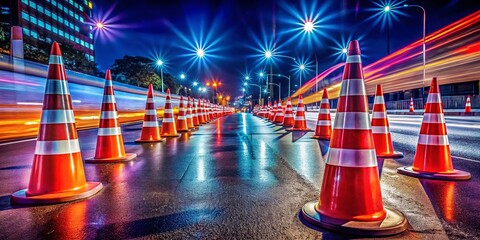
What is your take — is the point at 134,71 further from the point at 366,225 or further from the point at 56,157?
the point at 366,225

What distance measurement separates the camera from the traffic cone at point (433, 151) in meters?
4.64

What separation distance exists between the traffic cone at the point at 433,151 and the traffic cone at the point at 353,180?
208 centimetres

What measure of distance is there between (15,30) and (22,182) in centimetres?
1129

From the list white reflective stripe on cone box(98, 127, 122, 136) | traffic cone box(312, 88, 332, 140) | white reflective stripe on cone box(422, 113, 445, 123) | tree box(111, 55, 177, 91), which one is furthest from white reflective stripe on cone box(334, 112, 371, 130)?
tree box(111, 55, 177, 91)

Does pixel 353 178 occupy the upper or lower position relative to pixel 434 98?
lower

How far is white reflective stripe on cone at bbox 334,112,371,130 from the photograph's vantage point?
3.06 meters

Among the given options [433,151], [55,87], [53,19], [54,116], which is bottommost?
[433,151]

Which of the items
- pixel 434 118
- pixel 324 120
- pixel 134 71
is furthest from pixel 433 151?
pixel 134 71

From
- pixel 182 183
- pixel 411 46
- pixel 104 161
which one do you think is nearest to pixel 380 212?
pixel 182 183

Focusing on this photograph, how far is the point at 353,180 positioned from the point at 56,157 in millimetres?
3086

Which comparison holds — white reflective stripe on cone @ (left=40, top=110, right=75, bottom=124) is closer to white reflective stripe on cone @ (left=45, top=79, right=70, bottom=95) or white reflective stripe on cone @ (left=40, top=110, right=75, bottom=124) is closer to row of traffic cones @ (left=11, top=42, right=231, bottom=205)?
row of traffic cones @ (left=11, top=42, right=231, bottom=205)

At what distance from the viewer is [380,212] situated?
2.83 metres

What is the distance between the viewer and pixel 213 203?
11.3 feet

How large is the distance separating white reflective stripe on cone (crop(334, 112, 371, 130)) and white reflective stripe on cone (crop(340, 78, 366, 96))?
192 mm
